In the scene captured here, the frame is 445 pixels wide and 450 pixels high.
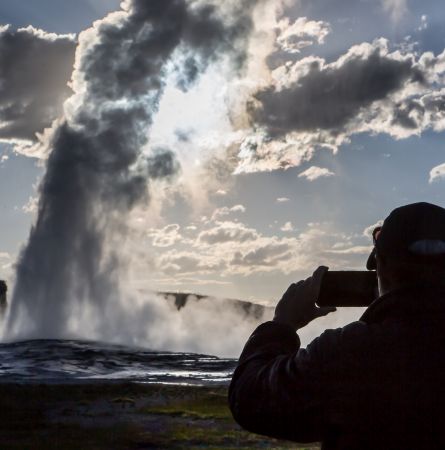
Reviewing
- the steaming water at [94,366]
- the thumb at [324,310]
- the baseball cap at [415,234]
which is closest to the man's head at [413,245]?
the baseball cap at [415,234]

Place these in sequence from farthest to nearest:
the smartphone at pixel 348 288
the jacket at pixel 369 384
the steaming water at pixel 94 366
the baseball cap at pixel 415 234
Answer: the steaming water at pixel 94 366, the smartphone at pixel 348 288, the baseball cap at pixel 415 234, the jacket at pixel 369 384

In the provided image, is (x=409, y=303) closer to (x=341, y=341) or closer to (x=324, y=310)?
(x=341, y=341)

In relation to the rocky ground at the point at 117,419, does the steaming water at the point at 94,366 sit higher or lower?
lower

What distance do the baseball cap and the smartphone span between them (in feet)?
0.76

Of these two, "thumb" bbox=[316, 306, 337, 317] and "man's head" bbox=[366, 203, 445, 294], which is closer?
"man's head" bbox=[366, 203, 445, 294]

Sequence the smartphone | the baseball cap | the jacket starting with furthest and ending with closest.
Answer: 1. the smartphone
2. the baseball cap
3. the jacket

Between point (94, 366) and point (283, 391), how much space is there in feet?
182

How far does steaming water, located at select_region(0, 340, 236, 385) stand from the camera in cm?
4459

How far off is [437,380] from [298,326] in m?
0.64

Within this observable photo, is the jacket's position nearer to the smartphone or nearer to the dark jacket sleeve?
the dark jacket sleeve

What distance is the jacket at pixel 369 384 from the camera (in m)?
2.52

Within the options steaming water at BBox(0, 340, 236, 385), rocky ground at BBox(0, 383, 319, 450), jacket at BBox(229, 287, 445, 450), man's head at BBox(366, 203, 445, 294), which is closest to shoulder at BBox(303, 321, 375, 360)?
jacket at BBox(229, 287, 445, 450)

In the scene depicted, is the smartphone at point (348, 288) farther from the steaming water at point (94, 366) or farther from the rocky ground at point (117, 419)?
the steaming water at point (94, 366)

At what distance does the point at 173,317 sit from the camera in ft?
423
